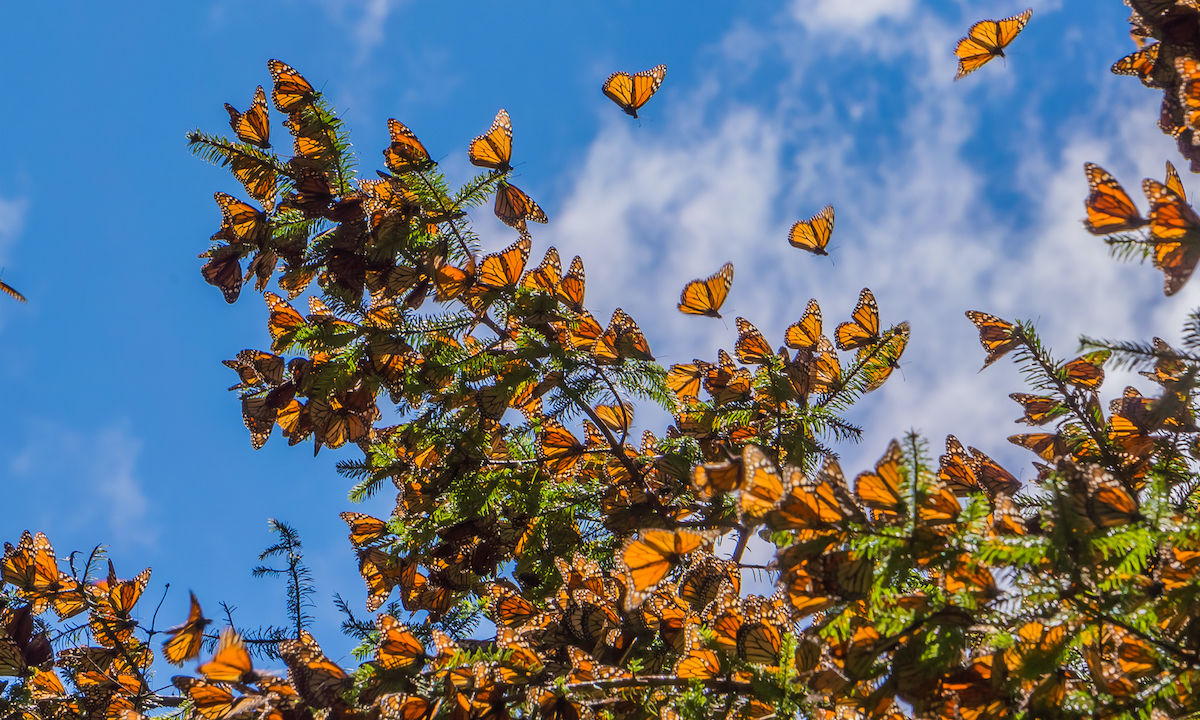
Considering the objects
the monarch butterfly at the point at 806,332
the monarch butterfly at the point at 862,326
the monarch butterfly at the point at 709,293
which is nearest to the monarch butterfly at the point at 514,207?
the monarch butterfly at the point at 709,293

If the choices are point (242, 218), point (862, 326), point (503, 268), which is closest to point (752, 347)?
point (862, 326)

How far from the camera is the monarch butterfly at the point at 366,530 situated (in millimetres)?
2264

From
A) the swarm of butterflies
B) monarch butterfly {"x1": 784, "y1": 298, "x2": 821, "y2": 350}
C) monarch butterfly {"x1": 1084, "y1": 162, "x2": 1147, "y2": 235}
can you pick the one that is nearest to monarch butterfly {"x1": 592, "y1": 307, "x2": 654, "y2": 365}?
the swarm of butterflies

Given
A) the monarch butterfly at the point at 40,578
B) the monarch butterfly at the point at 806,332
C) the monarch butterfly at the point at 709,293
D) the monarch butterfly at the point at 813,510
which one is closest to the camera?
the monarch butterfly at the point at 813,510

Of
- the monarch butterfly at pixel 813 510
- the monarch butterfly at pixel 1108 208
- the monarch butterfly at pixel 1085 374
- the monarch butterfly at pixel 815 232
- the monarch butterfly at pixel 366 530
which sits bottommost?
the monarch butterfly at pixel 813 510

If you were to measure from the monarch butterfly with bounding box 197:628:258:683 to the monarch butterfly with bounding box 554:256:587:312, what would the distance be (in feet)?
3.22

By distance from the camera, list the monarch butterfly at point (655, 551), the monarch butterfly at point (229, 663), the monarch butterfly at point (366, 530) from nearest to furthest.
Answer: the monarch butterfly at point (655, 551)
the monarch butterfly at point (229, 663)
the monarch butterfly at point (366, 530)

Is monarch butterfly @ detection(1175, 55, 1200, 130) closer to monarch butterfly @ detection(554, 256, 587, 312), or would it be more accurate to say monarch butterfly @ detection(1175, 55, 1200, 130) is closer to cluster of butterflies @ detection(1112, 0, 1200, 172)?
cluster of butterflies @ detection(1112, 0, 1200, 172)

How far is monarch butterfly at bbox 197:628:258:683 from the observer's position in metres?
1.26

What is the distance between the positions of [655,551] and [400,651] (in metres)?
0.59

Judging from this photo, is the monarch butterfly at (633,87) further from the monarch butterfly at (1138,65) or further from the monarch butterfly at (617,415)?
the monarch butterfly at (1138,65)

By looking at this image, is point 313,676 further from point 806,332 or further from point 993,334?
point 993,334

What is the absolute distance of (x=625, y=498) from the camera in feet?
6.89

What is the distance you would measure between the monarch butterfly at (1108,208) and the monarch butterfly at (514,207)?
1197 mm
